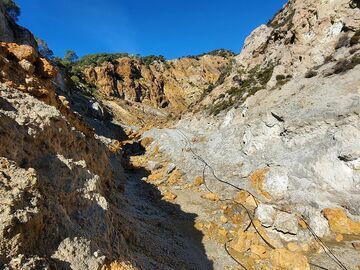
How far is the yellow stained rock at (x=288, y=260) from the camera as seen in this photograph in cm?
1291

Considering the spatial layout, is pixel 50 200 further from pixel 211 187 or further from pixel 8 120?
pixel 211 187

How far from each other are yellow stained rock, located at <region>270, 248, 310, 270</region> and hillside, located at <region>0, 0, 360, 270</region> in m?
0.04

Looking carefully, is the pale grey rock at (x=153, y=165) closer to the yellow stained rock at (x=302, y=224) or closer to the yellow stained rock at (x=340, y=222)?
the yellow stained rock at (x=302, y=224)

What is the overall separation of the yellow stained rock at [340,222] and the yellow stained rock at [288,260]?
3169 mm

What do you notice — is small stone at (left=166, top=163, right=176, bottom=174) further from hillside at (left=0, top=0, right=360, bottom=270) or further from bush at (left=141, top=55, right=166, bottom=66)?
bush at (left=141, top=55, right=166, bottom=66)

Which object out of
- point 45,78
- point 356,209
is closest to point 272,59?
point 356,209

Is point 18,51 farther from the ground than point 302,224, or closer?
farther from the ground

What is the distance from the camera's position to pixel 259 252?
554 inches

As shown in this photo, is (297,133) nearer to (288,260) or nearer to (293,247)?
(293,247)

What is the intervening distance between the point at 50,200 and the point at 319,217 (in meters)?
13.3

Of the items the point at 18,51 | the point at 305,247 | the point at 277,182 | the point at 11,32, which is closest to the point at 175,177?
the point at 277,182

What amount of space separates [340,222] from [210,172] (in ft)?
32.1

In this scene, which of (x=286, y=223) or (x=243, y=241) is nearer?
(x=243, y=241)

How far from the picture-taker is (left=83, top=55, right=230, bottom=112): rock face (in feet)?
252
